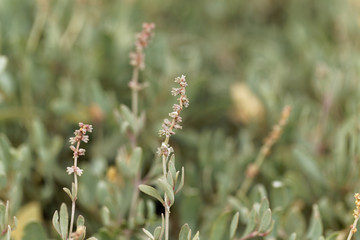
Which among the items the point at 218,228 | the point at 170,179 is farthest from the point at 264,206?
the point at 170,179

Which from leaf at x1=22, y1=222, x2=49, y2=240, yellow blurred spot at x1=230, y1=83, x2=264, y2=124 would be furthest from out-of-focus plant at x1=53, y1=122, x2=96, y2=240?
yellow blurred spot at x1=230, y1=83, x2=264, y2=124

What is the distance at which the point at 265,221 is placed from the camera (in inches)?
41.3

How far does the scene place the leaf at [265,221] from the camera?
3.39 ft

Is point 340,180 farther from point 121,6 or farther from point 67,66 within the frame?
point 121,6

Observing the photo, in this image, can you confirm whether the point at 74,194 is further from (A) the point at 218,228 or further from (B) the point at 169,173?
(A) the point at 218,228

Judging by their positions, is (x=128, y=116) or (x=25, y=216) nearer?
(x=128, y=116)

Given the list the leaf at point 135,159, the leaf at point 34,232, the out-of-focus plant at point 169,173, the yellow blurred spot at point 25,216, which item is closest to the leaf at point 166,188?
the out-of-focus plant at point 169,173

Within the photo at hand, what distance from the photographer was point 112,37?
1.62 metres

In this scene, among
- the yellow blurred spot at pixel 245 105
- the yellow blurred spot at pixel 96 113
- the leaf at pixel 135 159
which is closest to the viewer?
the leaf at pixel 135 159

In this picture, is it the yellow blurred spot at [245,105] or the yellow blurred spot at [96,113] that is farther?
the yellow blurred spot at [245,105]

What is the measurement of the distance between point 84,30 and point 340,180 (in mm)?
985

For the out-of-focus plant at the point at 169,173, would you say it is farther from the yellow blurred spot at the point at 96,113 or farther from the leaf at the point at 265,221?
the yellow blurred spot at the point at 96,113

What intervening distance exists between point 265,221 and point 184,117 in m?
0.68

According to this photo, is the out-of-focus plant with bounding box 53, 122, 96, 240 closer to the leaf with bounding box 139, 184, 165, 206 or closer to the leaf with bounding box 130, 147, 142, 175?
the leaf with bounding box 139, 184, 165, 206
